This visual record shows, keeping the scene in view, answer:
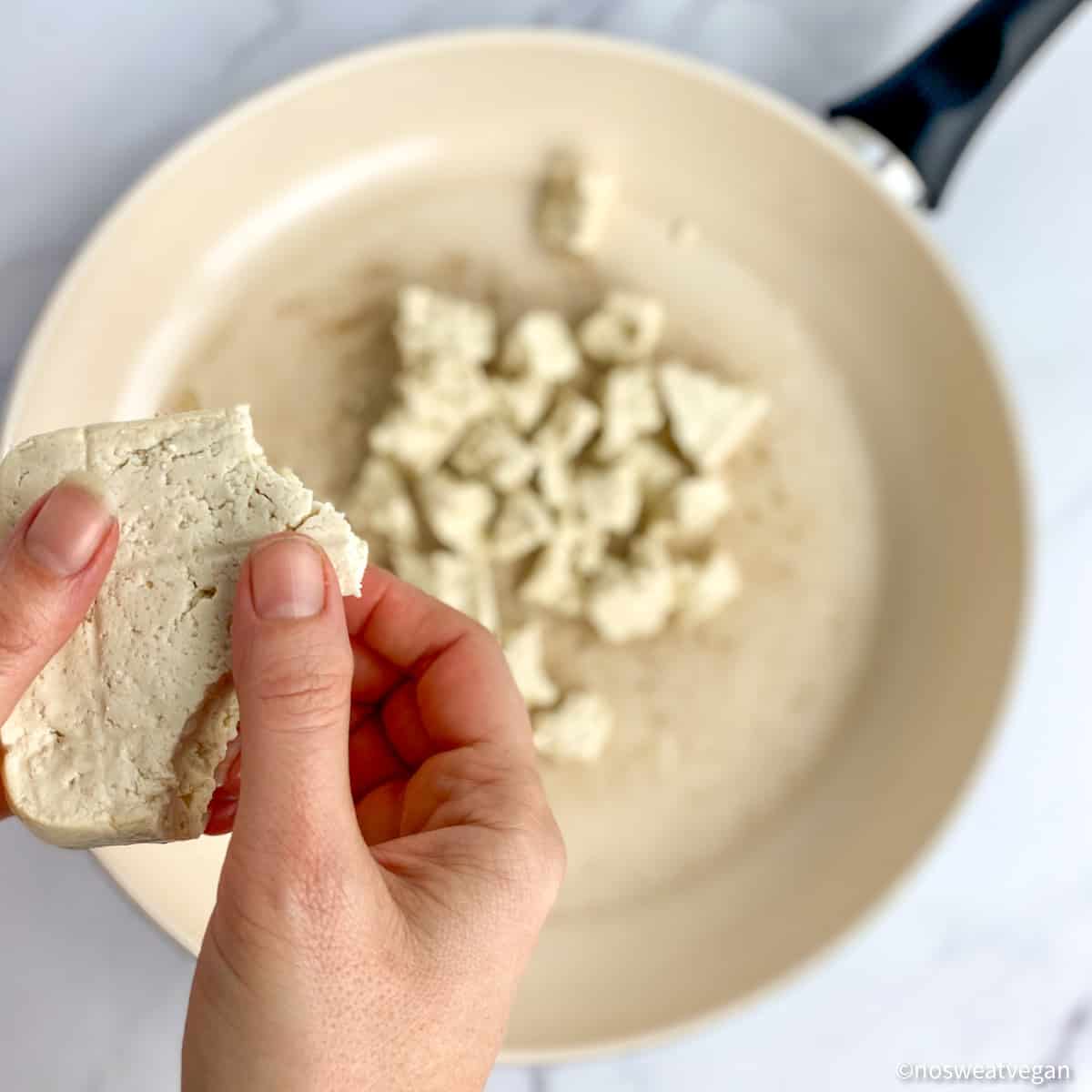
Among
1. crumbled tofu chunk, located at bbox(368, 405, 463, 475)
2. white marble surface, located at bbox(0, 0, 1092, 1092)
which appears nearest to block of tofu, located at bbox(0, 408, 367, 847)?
crumbled tofu chunk, located at bbox(368, 405, 463, 475)

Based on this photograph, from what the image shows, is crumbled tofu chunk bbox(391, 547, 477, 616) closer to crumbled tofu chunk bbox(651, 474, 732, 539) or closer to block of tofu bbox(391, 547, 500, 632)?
block of tofu bbox(391, 547, 500, 632)

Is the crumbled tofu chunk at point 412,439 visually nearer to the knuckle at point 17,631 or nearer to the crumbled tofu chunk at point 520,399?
the crumbled tofu chunk at point 520,399

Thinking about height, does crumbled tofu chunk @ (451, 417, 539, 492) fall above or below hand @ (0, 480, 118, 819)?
below

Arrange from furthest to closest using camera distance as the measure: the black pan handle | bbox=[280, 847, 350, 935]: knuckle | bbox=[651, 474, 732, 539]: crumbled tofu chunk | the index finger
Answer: bbox=[651, 474, 732, 539]: crumbled tofu chunk < the black pan handle < the index finger < bbox=[280, 847, 350, 935]: knuckle

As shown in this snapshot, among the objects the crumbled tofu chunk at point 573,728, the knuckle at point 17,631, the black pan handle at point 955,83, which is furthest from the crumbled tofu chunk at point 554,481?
the knuckle at point 17,631

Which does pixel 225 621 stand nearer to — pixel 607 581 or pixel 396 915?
pixel 396 915

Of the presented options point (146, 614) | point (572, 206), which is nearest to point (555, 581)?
point (572, 206)
